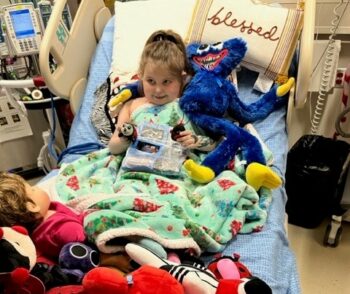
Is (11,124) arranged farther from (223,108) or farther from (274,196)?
(274,196)

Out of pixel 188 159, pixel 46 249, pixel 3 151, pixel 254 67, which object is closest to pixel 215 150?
pixel 188 159

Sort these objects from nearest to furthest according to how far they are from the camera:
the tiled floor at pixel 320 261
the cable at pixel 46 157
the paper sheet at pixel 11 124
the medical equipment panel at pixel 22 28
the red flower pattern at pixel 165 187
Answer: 1. the red flower pattern at pixel 165 187
2. the tiled floor at pixel 320 261
3. the medical equipment panel at pixel 22 28
4. the cable at pixel 46 157
5. the paper sheet at pixel 11 124

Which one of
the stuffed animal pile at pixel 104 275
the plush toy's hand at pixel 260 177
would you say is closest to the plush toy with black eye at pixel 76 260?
the stuffed animal pile at pixel 104 275

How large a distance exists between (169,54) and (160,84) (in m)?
0.11

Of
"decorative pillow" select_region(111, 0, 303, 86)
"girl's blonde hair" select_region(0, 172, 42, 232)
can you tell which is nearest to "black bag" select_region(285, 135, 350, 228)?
"decorative pillow" select_region(111, 0, 303, 86)

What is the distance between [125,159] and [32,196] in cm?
40

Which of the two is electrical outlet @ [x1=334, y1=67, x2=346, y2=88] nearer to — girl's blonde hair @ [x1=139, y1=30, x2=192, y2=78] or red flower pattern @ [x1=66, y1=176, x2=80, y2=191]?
girl's blonde hair @ [x1=139, y1=30, x2=192, y2=78]

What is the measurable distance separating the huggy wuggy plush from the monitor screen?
0.61 m

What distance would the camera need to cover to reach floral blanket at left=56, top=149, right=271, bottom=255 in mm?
1142

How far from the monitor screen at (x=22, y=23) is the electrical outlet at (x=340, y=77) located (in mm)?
1433

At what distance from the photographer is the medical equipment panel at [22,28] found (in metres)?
1.99

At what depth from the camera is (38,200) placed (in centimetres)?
118

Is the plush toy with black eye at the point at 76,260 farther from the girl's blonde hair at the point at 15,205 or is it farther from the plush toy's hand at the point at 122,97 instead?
the plush toy's hand at the point at 122,97

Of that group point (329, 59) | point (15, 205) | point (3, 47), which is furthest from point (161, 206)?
point (3, 47)
